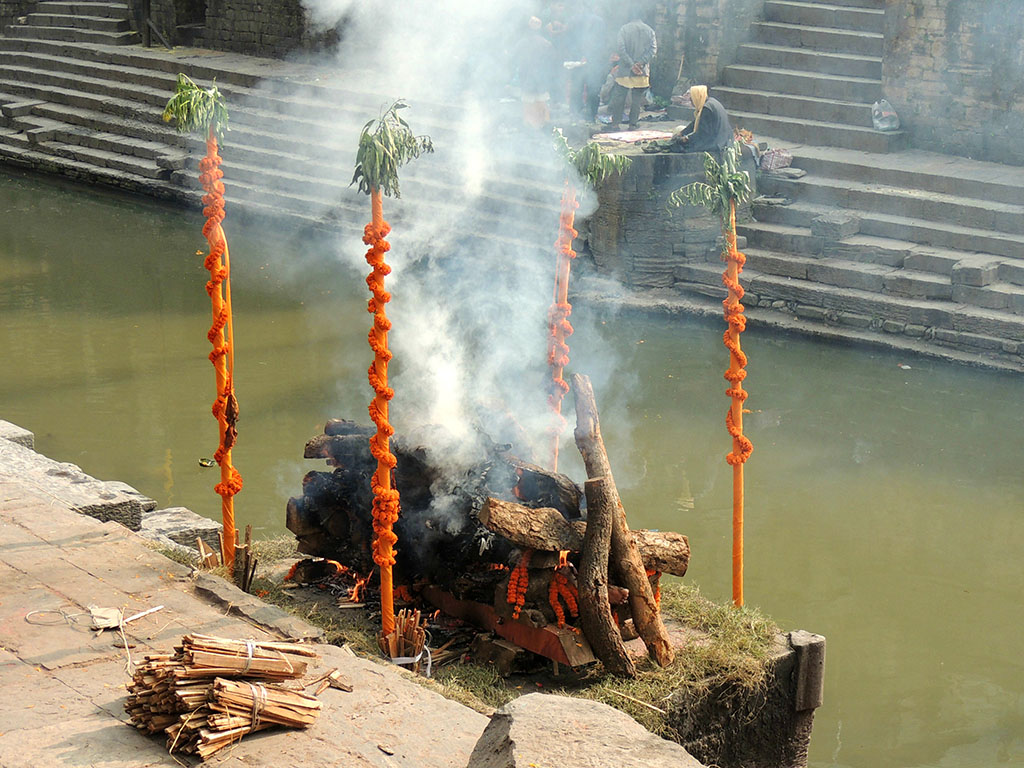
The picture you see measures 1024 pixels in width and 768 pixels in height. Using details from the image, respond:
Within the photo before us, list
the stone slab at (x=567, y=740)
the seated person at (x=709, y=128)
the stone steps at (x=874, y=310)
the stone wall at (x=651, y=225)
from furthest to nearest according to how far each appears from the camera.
→ 1. the stone wall at (x=651, y=225)
2. the seated person at (x=709, y=128)
3. the stone steps at (x=874, y=310)
4. the stone slab at (x=567, y=740)

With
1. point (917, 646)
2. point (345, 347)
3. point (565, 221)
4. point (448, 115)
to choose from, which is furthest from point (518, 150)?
point (917, 646)

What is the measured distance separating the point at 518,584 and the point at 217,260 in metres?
2.20

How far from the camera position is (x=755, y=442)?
32.4 feet

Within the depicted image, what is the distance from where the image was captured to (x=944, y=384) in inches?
439

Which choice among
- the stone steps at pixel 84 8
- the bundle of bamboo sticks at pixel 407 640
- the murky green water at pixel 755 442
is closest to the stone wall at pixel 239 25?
the stone steps at pixel 84 8

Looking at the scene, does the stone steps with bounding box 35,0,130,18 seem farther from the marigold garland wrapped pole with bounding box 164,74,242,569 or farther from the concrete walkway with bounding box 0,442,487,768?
the concrete walkway with bounding box 0,442,487,768

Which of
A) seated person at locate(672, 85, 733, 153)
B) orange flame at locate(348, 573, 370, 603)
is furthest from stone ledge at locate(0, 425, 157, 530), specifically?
seated person at locate(672, 85, 733, 153)

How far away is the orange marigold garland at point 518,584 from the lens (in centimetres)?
576

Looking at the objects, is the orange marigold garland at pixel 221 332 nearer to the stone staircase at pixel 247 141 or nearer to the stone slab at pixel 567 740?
the stone slab at pixel 567 740

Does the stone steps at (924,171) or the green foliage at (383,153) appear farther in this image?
the stone steps at (924,171)

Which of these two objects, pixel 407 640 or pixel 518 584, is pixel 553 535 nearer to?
pixel 518 584

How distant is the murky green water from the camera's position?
7.10 meters

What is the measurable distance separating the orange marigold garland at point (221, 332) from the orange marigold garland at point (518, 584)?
5.18ft

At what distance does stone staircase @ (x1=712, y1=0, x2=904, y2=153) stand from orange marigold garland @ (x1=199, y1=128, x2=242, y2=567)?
967 cm
